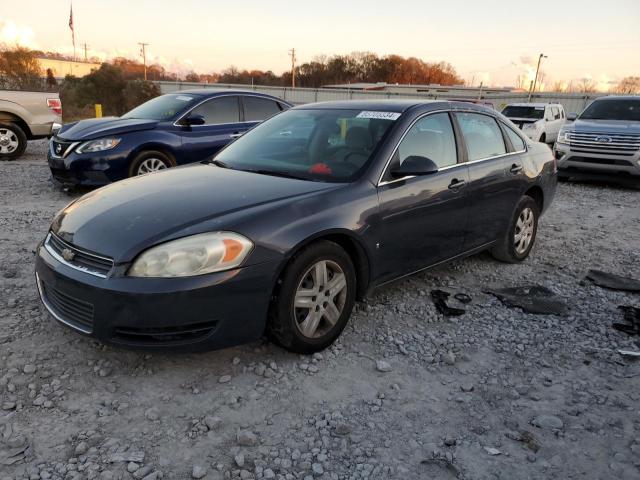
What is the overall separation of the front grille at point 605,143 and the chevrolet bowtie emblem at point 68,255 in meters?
10.0

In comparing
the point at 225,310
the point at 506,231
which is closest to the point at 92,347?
the point at 225,310

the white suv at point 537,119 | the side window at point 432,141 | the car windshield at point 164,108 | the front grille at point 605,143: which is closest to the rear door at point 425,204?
the side window at point 432,141

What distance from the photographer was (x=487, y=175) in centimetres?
441

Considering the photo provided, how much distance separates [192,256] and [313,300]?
0.82 metres

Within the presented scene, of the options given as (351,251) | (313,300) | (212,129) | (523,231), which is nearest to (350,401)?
(313,300)

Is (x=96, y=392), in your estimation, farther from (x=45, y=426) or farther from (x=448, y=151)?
(x=448, y=151)

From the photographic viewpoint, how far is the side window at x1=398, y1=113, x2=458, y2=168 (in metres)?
3.77

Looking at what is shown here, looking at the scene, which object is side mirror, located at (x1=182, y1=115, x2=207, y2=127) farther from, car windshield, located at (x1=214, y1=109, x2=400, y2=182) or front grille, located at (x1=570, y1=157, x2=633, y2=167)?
front grille, located at (x1=570, y1=157, x2=633, y2=167)

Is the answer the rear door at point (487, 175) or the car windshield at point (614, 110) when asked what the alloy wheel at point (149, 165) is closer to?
the rear door at point (487, 175)

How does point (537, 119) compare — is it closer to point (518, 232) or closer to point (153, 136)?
point (518, 232)

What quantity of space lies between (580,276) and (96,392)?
14.1 feet

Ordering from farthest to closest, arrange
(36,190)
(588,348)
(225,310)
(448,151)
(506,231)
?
(36,190) → (506,231) → (448,151) → (588,348) → (225,310)

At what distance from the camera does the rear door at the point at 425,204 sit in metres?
3.56

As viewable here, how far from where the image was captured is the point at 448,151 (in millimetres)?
4121
